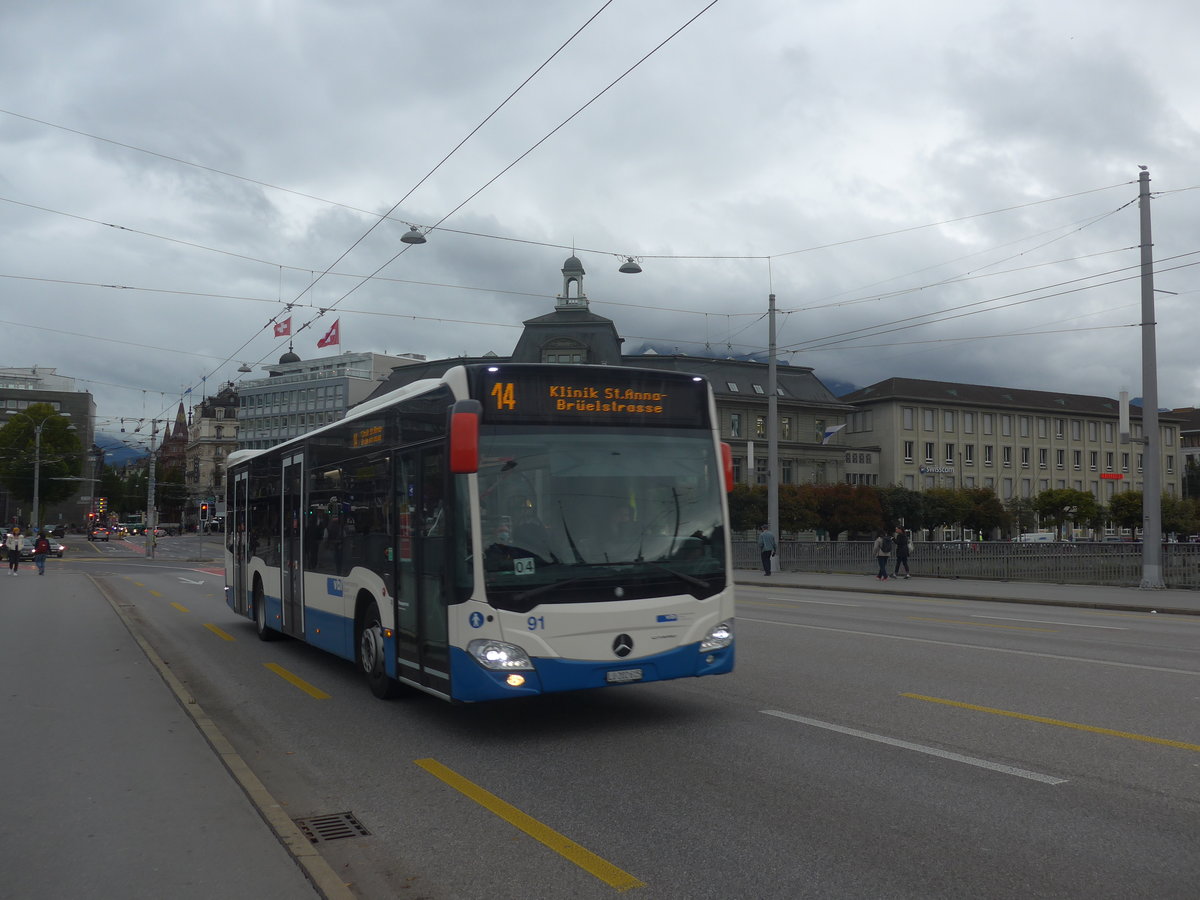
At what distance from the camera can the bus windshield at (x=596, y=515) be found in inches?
305

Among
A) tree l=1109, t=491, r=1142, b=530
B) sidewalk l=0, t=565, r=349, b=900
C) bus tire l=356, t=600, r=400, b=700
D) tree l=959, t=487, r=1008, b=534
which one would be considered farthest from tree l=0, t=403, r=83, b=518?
bus tire l=356, t=600, r=400, b=700

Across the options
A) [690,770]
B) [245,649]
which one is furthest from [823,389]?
[690,770]

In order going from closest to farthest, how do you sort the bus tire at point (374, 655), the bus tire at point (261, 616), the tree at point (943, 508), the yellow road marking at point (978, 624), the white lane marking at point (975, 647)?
1. the bus tire at point (374, 655)
2. the white lane marking at point (975, 647)
3. the bus tire at point (261, 616)
4. the yellow road marking at point (978, 624)
5. the tree at point (943, 508)

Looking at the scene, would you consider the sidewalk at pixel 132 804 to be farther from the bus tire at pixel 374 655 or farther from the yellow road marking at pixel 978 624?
the yellow road marking at pixel 978 624

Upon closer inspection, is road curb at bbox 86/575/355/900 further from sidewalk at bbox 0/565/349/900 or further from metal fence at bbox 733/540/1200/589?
metal fence at bbox 733/540/1200/589

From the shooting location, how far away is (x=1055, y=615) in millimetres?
19375

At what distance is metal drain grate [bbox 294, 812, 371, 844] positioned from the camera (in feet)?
18.7

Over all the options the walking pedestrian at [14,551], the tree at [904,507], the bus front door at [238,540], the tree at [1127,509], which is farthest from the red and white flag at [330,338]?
the tree at [1127,509]

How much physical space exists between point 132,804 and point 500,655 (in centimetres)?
259

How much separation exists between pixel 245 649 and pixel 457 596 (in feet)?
25.9

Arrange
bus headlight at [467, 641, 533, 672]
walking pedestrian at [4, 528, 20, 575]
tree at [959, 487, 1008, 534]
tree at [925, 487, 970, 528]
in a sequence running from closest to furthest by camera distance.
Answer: bus headlight at [467, 641, 533, 672] → walking pedestrian at [4, 528, 20, 575] → tree at [925, 487, 970, 528] → tree at [959, 487, 1008, 534]

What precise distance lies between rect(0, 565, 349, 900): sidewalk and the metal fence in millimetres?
24326

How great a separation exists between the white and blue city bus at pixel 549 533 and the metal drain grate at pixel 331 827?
1.78 meters

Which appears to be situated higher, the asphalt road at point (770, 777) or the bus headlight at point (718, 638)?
the bus headlight at point (718, 638)
